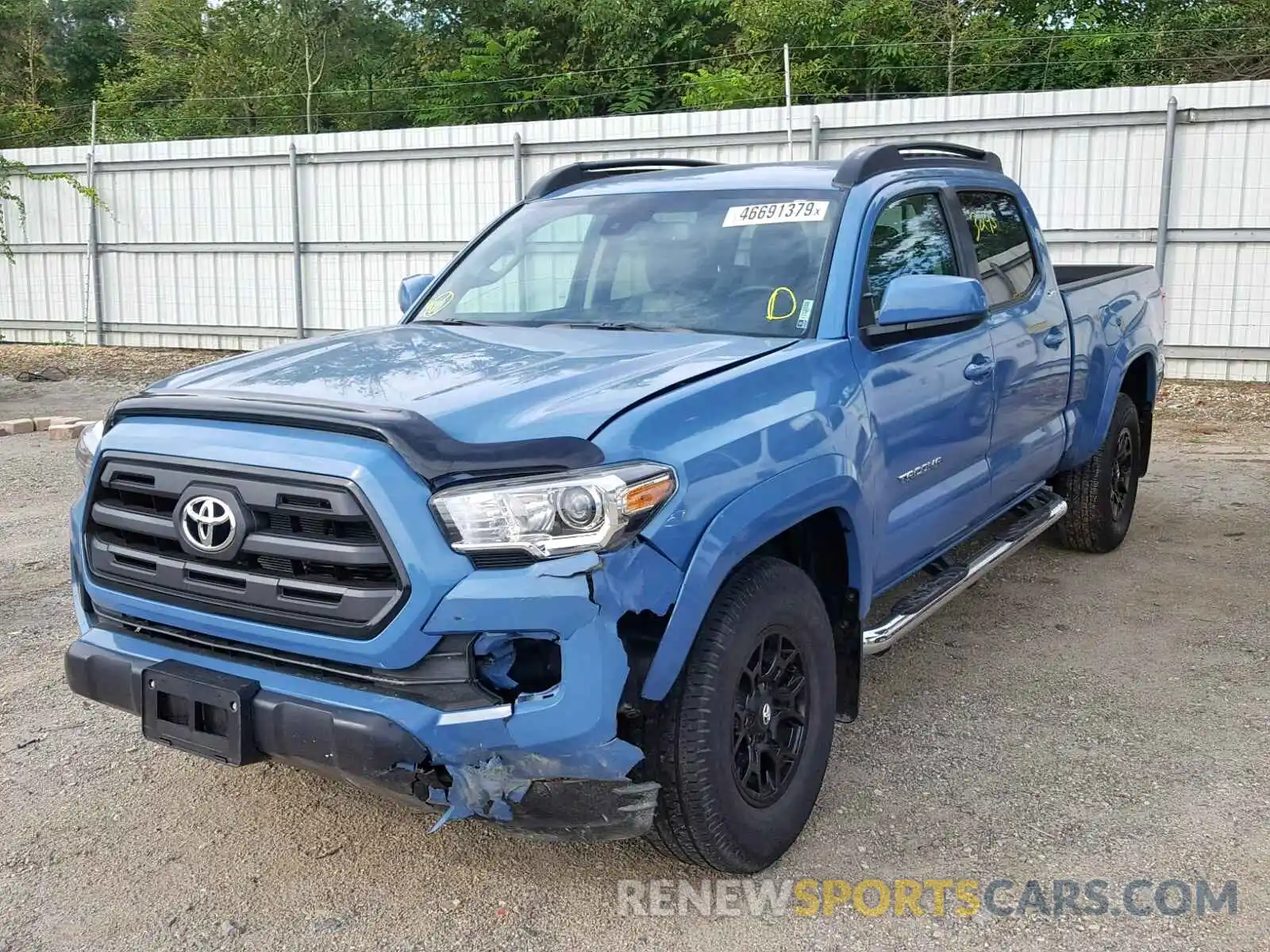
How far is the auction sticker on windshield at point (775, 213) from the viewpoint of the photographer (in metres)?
3.94

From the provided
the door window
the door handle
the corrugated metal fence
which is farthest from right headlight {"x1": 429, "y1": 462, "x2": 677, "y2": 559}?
the corrugated metal fence

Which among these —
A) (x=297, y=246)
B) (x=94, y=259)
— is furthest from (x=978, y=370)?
(x=94, y=259)

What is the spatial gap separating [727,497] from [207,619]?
1.28 m

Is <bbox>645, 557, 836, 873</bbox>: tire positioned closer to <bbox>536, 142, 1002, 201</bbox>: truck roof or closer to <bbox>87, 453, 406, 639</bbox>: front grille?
<bbox>87, 453, 406, 639</bbox>: front grille

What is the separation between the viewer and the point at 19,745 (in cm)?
396

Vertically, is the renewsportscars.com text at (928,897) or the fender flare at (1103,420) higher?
the fender flare at (1103,420)

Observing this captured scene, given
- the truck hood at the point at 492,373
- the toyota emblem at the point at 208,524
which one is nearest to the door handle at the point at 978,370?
the truck hood at the point at 492,373

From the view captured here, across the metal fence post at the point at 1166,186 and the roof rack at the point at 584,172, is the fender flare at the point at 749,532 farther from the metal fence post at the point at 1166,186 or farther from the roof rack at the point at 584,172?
the metal fence post at the point at 1166,186

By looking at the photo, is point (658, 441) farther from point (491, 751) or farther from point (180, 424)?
point (180, 424)

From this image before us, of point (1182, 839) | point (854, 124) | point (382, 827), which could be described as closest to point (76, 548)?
point (382, 827)

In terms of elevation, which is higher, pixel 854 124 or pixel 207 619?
pixel 854 124

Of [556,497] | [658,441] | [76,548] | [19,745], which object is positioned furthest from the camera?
[19,745]

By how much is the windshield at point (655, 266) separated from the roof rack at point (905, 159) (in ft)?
0.45

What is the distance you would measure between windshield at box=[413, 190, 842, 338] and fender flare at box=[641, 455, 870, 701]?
23.2 inches
